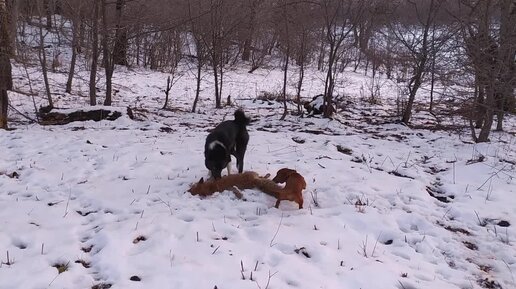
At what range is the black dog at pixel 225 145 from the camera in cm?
525

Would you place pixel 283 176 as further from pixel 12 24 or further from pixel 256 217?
pixel 12 24

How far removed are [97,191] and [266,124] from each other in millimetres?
6536

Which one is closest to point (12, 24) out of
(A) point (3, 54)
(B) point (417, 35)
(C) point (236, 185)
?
(A) point (3, 54)

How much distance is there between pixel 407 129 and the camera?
10.7 meters

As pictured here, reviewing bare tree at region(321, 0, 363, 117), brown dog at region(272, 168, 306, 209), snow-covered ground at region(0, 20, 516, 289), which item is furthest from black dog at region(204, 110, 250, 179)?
bare tree at region(321, 0, 363, 117)

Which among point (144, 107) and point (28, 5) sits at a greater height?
point (28, 5)

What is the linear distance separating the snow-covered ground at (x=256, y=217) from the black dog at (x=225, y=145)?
1.38 ft

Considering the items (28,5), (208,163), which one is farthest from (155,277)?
(28,5)

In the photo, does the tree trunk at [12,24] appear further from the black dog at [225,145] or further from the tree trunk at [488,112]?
the tree trunk at [488,112]

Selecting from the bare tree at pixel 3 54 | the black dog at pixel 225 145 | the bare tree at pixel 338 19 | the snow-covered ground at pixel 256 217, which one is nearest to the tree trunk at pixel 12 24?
the bare tree at pixel 3 54

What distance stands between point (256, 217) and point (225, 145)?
122 cm

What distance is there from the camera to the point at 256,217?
4.52m

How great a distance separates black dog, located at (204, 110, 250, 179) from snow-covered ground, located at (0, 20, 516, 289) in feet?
1.38

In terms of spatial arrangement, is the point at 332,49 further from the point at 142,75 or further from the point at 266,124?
the point at 142,75
